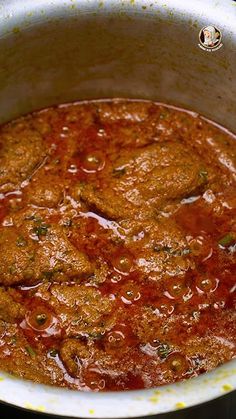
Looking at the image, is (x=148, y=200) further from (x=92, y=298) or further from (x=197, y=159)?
(x=92, y=298)

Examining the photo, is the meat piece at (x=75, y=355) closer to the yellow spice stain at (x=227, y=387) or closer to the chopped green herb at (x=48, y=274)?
the chopped green herb at (x=48, y=274)

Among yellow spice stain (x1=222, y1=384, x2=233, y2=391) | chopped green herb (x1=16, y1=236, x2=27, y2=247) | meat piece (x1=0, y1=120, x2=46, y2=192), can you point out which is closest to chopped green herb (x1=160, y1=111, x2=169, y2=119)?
meat piece (x1=0, y1=120, x2=46, y2=192)

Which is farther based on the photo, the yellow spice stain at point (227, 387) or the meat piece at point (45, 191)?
the meat piece at point (45, 191)

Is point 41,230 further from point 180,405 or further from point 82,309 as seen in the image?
point 180,405

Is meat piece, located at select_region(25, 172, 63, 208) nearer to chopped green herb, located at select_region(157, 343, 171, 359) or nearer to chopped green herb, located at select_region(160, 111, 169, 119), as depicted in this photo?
chopped green herb, located at select_region(160, 111, 169, 119)

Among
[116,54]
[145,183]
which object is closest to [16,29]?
[116,54]

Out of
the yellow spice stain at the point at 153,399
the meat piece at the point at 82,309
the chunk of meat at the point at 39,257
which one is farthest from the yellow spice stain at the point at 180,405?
the chunk of meat at the point at 39,257

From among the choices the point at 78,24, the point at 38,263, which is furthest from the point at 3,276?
the point at 78,24
